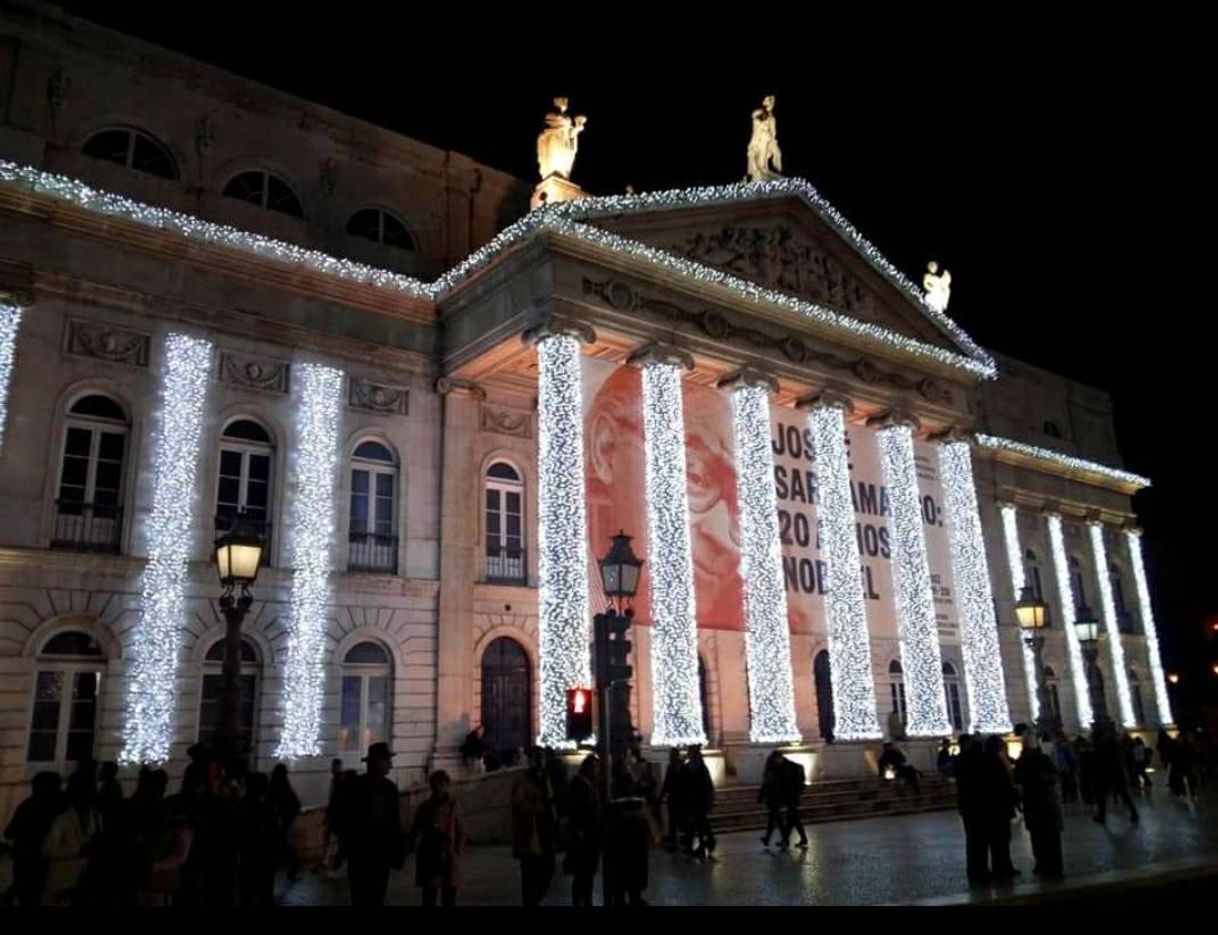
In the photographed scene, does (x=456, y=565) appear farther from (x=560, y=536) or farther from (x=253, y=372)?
(x=253, y=372)

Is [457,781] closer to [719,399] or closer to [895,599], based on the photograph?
[719,399]

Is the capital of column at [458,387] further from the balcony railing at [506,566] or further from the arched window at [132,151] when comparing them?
the arched window at [132,151]

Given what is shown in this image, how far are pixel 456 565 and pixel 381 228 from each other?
793cm

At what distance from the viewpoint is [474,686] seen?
2014 centimetres

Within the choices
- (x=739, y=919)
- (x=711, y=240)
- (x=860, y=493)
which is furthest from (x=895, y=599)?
(x=739, y=919)

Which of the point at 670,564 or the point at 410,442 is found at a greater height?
the point at 410,442

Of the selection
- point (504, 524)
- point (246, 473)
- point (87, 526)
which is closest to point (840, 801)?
point (504, 524)

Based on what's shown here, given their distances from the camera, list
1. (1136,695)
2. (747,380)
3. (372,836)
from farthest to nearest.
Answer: (1136,695) → (747,380) → (372,836)

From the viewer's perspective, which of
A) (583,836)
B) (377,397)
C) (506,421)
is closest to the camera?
(583,836)

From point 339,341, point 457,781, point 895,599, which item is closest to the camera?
point 457,781

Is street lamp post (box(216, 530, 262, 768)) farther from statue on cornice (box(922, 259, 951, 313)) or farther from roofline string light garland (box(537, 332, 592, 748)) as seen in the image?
statue on cornice (box(922, 259, 951, 313))

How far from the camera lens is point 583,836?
29.8 ft

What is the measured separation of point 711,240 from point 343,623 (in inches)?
450

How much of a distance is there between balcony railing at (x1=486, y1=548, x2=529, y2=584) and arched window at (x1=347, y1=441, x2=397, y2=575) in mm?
2150
